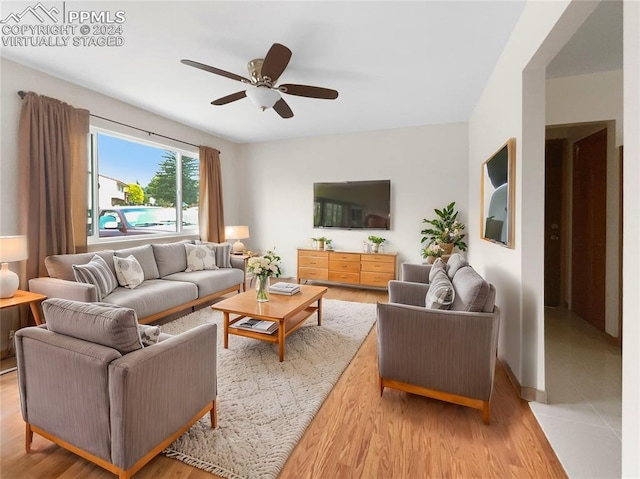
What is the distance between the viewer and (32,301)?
249 centimetres

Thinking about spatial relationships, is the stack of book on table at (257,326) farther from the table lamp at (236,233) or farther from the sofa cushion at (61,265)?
the table lamp at (236,233)

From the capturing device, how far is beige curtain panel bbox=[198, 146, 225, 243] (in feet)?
16.8

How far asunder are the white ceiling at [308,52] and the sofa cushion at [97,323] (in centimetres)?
209

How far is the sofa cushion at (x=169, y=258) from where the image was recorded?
392 centimetres

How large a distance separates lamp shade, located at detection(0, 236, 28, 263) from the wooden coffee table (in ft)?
5.42

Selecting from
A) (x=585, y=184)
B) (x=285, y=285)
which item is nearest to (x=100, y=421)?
(x=285, y=285)

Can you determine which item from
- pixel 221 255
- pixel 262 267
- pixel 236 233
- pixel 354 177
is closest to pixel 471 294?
pixel 262 267

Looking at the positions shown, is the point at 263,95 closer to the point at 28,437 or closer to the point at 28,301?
the point at 28,301

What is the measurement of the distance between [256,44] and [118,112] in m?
2.39

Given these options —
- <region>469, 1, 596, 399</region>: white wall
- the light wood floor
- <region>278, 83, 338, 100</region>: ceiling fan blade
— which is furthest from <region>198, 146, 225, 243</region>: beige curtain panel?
<region>469, 1, 596, 399</region>: white wall

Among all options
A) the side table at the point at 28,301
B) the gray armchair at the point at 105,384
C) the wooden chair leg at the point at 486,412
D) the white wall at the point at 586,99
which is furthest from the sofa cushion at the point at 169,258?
the white wall at the point at 586,99

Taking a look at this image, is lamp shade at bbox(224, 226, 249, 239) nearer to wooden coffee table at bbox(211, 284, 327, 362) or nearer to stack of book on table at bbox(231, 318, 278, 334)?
wooden coffee table at bbox(211, 284, 327, 362)

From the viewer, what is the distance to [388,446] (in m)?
1.61

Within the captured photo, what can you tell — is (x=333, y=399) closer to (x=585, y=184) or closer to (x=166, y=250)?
(x=166, y=250)
